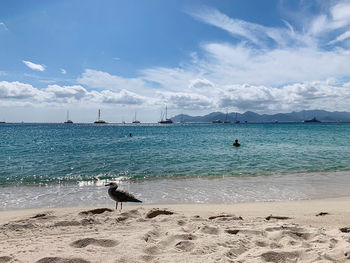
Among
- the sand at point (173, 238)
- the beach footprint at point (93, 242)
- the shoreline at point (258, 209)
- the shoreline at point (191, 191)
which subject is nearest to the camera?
Result: the sand at point (173, 238)

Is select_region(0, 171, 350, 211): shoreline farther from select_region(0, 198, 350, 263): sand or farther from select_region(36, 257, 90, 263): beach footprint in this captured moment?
select_region(36, 257, 90, 263): beach footprint

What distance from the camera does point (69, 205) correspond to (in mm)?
9016

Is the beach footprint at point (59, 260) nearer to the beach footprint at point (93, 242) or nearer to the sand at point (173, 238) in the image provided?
the sand at point (173, 238)

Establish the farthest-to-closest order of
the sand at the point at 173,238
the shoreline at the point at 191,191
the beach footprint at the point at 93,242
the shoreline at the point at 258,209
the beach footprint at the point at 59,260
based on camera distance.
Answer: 1. the shoreline at the point at 191,191
2. the shoreline at the point at 258,209
3. the beach footprint at the point at 93,242
4. the sand at the point at 173,238
5. the beach footprint at the point at 59,260

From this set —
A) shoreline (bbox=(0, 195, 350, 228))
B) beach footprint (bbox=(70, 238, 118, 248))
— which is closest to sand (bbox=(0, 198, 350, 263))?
beach footprint (bbox=(70, 238, 118, 248))

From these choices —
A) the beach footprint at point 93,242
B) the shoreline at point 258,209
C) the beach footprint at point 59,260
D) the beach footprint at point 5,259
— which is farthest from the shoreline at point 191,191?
the beach footprint at point 59,260

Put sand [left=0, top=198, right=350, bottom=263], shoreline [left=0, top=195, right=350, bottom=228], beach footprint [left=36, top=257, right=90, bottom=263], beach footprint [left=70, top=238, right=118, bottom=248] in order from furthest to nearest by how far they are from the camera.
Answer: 1. shoreline [left=0, top=195, right=350, bottom=228]
2. beach footprint [left=70, top=238, right=118, bottom=248]
3. sand [left=0, top=198, right=350, bottom=263]
4. beach footprint [left=36, top=257, right=90, bottom=263]

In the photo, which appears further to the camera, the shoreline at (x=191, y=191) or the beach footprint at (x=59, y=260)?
the shoreline at (x=191, y=191)

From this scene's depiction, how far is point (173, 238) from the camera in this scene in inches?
187

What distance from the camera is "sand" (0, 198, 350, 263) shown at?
3.96 meters

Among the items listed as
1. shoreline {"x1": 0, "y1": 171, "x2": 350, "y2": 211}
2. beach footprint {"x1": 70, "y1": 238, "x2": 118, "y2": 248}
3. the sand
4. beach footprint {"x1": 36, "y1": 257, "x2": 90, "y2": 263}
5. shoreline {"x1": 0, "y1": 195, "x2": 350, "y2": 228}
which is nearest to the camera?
beach footprint {"x1": 36, "y1": 257, "x2": 90, "y2": 263}

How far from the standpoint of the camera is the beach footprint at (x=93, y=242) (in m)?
4.46

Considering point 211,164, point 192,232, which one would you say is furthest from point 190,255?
point 211,164

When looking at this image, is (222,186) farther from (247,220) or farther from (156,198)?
(247,220)
